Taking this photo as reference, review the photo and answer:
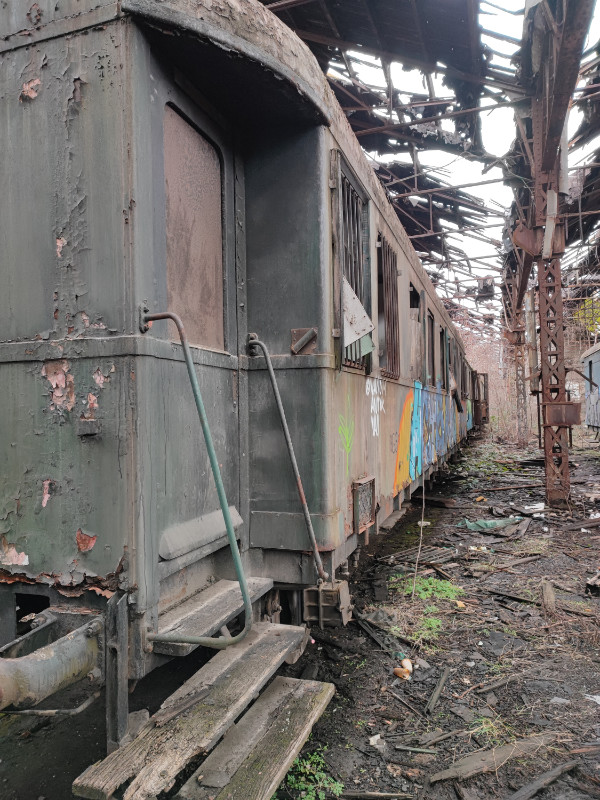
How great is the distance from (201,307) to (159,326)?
1.49 ft

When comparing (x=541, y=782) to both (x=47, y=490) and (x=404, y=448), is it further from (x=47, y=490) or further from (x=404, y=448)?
(x=404, y=448)

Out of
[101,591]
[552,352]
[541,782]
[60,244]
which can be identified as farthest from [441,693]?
[552,352]

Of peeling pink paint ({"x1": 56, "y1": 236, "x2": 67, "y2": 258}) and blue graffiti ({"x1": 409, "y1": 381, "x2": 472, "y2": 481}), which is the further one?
blue graffiti ({"x1": 409, "y1": 381, "x2": 472, "y2": 481})

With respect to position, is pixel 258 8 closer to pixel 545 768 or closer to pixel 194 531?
pixel 194 531

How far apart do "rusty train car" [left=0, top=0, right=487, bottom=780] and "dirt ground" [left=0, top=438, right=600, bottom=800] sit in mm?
663

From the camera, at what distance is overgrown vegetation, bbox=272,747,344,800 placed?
2.38 meters

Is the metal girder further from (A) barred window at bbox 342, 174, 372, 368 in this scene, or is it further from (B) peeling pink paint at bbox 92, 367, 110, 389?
(B) peeling pink paint at bbox 92, 367, 110, 389

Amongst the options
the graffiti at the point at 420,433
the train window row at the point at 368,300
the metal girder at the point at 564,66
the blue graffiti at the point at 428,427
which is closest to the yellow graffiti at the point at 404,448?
the graffiti at the point at 420,433

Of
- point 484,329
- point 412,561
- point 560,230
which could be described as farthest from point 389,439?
point 484,329

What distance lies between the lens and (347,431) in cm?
337

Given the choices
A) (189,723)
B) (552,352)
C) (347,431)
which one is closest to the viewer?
(189,723)

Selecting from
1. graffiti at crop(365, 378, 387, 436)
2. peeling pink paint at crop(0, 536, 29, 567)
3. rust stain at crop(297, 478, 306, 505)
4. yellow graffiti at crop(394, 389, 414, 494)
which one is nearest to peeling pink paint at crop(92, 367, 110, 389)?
peeling pink paint at crop(0, 536, 29, 567)

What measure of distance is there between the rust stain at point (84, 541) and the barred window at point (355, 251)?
5.77 feet

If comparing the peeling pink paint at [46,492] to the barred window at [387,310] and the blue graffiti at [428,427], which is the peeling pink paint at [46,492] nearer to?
the barred window at [387,310]
